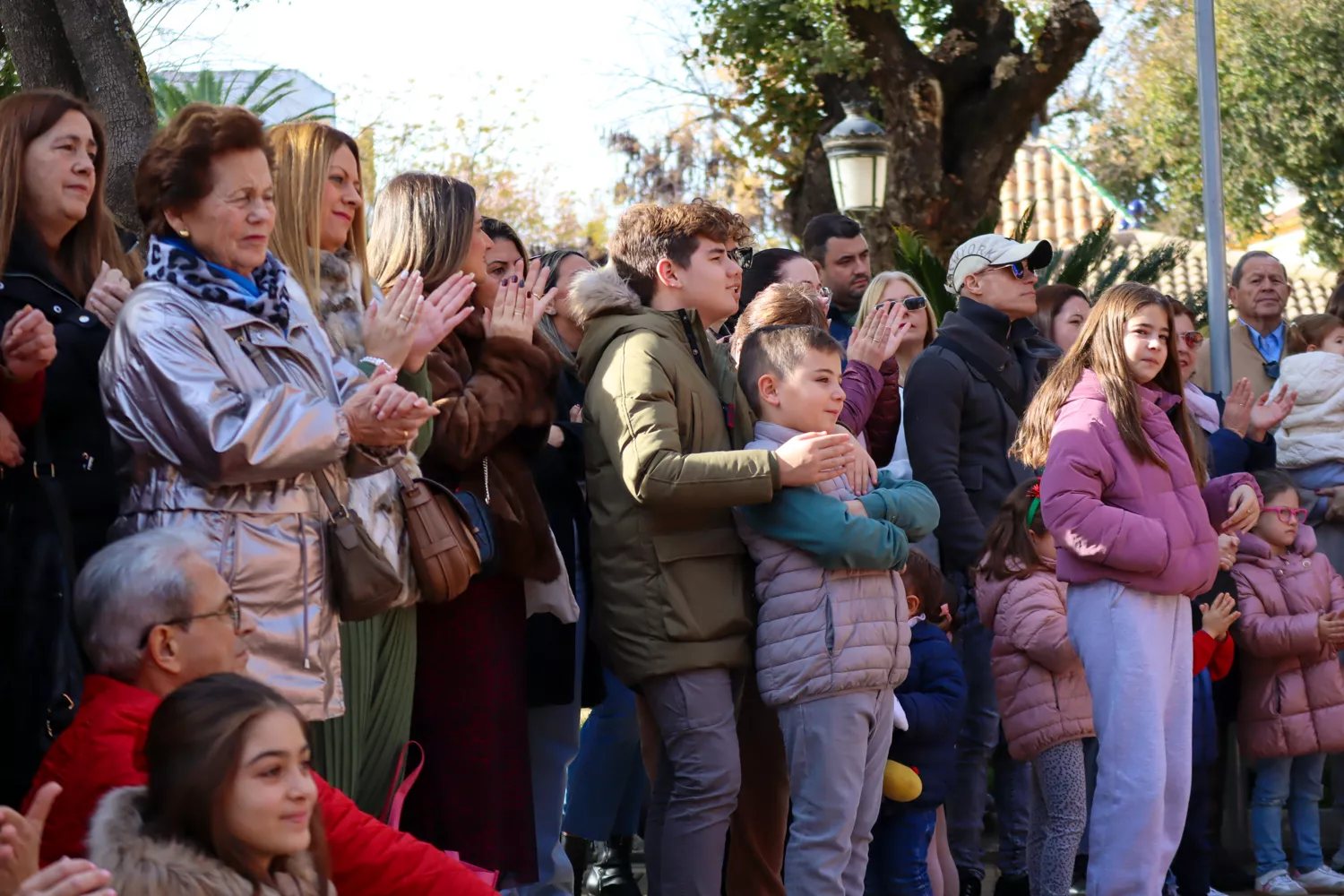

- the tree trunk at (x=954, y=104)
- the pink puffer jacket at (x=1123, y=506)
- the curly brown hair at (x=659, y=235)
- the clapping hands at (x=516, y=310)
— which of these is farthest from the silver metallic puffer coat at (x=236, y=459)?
the tree trunk at (x=954, y=104)

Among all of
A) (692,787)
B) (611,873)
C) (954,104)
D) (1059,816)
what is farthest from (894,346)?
(954,104)

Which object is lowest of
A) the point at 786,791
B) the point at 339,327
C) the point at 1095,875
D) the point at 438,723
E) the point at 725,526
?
the point at 1095,875

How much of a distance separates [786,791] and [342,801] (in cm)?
225

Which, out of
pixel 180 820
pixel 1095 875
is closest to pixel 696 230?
pixel 1095 875

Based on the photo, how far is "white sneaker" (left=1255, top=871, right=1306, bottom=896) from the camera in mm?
6578

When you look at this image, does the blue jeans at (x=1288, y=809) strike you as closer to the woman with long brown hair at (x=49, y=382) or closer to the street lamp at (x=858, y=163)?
the woman with long brown hair at (x=49, y=382)

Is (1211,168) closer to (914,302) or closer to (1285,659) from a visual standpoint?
(914,302)

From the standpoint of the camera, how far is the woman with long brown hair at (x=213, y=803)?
9.14 feet

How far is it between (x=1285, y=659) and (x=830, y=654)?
2958mm

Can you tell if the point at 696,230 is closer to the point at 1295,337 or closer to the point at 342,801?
the point at 342,801

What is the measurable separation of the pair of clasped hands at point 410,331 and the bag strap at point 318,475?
123 mm

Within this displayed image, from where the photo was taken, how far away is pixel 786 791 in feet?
17.2

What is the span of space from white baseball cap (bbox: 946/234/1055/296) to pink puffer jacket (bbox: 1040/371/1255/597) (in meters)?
1.00

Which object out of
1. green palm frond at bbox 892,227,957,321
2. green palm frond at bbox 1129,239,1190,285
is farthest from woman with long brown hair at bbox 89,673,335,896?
green palm frond at bbox 1129,239,1190,285
